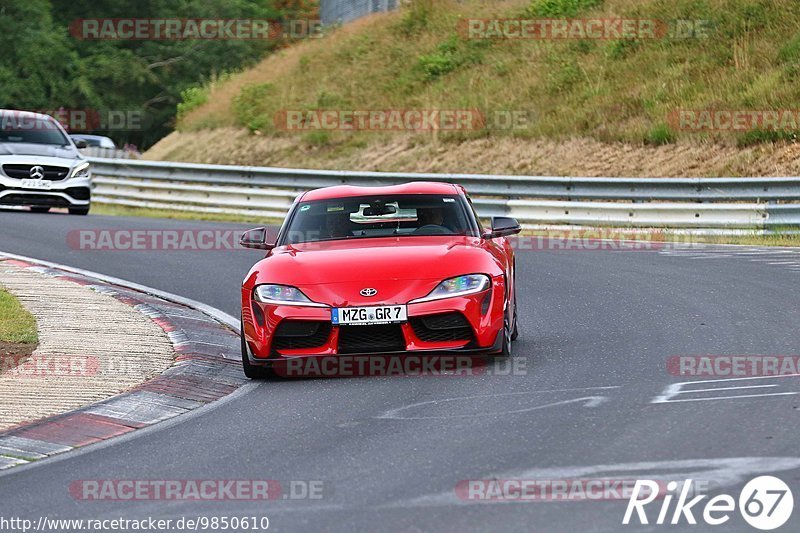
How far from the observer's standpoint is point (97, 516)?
6.19 meters

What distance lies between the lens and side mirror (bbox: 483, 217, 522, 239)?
438 inches

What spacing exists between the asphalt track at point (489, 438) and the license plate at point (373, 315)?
418 mm

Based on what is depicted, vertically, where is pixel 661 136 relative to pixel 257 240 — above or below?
above

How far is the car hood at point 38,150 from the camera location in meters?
25.0

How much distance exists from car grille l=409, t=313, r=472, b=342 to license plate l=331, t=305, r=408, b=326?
104 millimetres

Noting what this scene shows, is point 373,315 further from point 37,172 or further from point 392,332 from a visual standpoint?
point 37,172

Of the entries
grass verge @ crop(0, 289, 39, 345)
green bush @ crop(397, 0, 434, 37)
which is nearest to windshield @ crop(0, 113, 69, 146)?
grass verge @ crop(0, 289, 39, 345)

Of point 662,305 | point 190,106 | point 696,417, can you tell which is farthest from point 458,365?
point 190,106

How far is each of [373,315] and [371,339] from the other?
0.19m

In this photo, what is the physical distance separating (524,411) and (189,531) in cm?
289

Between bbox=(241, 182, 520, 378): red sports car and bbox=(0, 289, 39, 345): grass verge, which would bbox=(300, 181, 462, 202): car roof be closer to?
bbox=(241, 182, 520, 378): red sports car

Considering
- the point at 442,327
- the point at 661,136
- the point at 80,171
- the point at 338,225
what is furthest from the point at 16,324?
the point at 661,136

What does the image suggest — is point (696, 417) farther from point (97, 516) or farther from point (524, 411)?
point (97, 516)

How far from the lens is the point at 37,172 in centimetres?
2492
